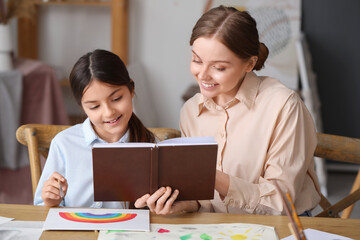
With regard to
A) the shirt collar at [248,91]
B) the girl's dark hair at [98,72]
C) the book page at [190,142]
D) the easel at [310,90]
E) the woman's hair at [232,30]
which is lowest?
the easel at [310,90]

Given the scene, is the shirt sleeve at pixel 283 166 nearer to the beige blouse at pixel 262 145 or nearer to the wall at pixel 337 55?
the beige blouse at pixel 262 145

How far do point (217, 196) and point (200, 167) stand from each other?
0.36 meters

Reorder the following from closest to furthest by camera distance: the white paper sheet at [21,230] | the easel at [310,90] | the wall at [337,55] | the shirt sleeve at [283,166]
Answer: the white paper sheet at [21,230] → the shirt sleeve at [283,166] → the easel at [310,90] → the wall at [337,55]

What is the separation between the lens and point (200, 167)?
1.23 meters

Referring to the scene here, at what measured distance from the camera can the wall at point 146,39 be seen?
3738 millimetres

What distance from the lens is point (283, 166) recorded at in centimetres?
146

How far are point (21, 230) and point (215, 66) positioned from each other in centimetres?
66

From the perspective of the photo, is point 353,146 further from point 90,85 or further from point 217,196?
point 90,85

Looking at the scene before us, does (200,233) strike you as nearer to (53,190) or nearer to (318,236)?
(318,236)

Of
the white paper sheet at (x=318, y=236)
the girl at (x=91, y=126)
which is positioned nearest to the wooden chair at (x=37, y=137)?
the girl at (x=91, y=126)

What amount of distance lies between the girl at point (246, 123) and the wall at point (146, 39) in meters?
2.16

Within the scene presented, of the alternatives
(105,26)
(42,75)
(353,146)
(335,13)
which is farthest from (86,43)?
(353,146)

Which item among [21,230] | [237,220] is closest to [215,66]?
[237,220]

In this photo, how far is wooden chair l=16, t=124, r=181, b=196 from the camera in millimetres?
1557
